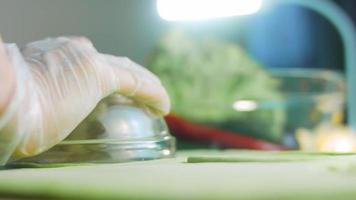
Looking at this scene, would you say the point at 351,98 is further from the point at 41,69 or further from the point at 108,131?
the point at 41,69

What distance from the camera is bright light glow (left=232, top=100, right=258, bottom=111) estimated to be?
1844mm

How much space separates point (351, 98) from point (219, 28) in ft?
1.59

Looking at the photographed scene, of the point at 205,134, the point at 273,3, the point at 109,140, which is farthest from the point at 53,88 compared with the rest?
the point at 273,3

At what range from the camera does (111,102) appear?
716 mm

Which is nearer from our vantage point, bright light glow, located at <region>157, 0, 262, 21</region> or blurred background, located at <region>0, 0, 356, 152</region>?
bright light glow, located at <region>157, 0, 262, 21</region>

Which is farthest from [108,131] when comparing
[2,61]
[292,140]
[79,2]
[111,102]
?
[79,2]

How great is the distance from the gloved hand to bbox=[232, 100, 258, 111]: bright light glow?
1160 mm

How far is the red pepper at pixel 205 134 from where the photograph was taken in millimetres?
1790

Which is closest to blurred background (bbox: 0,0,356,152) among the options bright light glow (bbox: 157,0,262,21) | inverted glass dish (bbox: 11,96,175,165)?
bright light glow (bbox: 157,0,262,21)

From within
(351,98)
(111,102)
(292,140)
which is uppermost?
(111,102)

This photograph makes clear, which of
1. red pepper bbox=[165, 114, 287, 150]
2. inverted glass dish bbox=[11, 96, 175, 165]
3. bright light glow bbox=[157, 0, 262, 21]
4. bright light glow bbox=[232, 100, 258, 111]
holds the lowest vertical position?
red pepper bbox=[165, 114, 287, 150]

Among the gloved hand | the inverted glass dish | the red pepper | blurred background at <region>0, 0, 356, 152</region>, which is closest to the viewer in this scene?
the gloved hand

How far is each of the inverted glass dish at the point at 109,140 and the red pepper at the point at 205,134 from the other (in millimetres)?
1047

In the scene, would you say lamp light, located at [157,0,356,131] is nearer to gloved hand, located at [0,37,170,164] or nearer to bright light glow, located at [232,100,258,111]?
bright light glow, located at [232,100,258,111]
